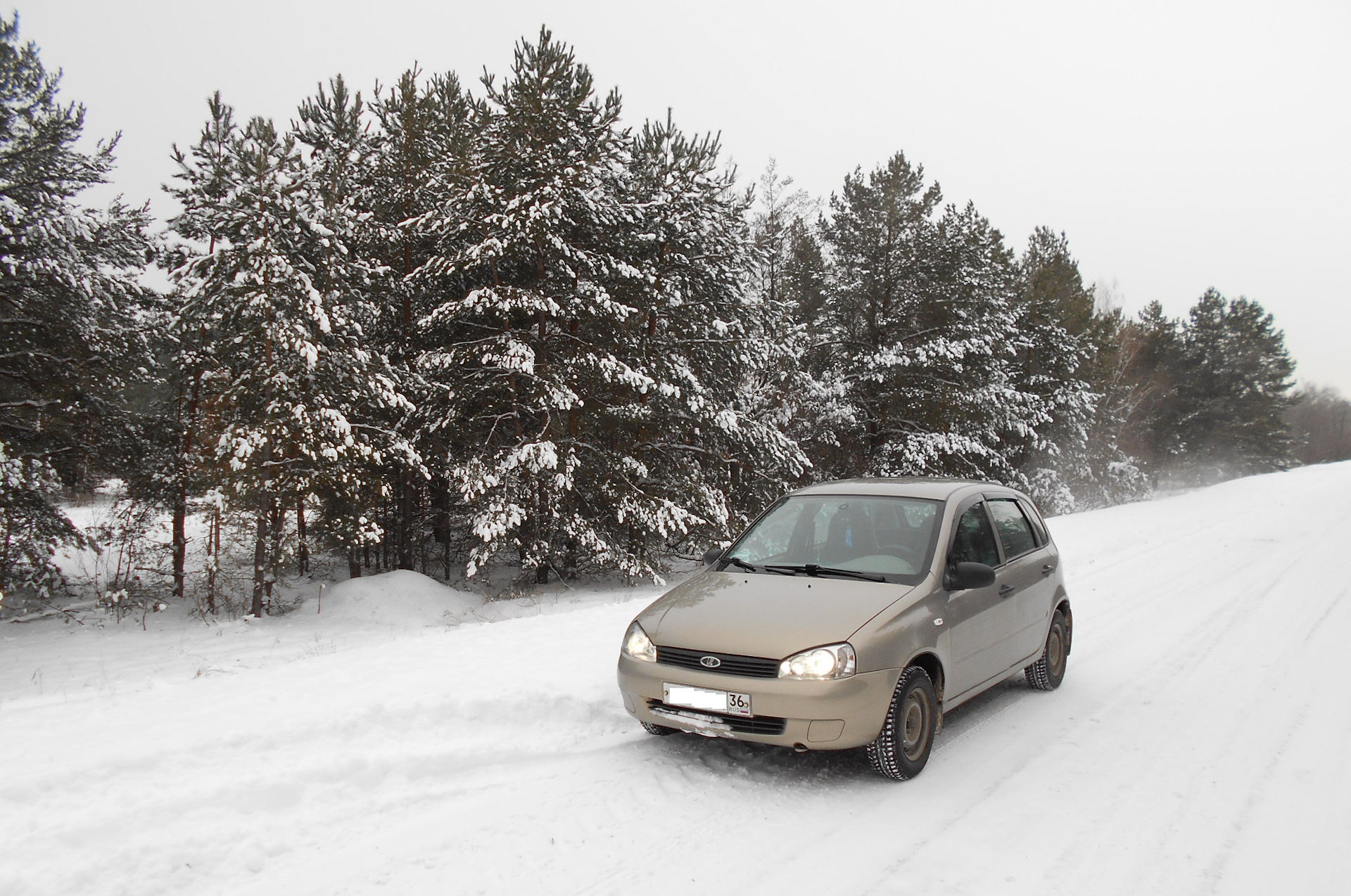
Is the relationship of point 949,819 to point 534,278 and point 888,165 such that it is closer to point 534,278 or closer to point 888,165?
point 534,278

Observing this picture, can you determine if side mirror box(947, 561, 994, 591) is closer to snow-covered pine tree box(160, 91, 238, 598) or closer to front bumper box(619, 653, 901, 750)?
front bumper box(619, 653, 901, 750)

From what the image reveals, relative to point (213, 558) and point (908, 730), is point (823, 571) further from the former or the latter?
point (213, 558)

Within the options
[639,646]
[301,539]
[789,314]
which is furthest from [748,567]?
[789,314]

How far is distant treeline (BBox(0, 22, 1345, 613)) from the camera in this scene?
14047mm

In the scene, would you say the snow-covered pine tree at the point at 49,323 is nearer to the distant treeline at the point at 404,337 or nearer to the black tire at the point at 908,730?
the distant treeline at the point at 404,337

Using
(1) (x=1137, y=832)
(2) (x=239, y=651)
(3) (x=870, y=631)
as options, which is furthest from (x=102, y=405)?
(1) (x=1137, y=832)

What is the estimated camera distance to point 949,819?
4.12m

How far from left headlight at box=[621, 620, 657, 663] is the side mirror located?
75.5 inches

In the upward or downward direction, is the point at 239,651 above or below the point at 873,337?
below

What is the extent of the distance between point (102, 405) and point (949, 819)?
16.5 meters

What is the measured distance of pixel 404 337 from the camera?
1789 cm

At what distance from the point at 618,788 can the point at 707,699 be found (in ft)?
2.42

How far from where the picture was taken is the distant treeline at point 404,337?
14.0m

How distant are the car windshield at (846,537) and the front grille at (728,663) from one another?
1050 mm
